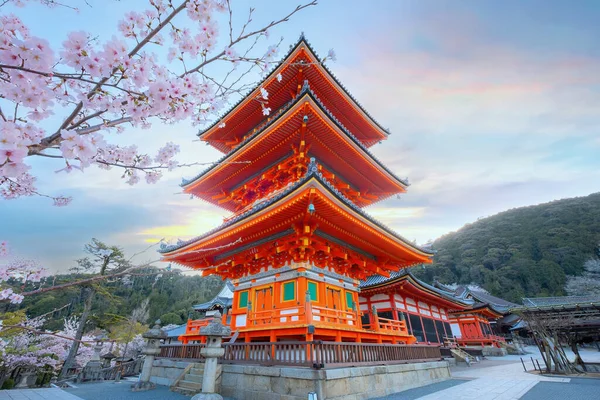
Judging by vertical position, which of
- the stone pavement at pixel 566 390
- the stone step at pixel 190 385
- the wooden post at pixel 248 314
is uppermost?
the wooden post at pixel 248 314

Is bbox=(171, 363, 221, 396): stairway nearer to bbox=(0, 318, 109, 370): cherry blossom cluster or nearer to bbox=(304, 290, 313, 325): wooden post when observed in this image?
bbox=(304, 290, 313, 325): wooden post

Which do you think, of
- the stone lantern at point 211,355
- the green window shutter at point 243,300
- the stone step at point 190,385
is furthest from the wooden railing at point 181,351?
the stone lantern at point 211,355

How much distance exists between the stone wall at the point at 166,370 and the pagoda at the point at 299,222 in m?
1.36

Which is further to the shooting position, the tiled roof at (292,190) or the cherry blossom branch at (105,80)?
the tiled roof at (292,190)

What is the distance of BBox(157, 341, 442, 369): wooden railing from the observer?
741cm

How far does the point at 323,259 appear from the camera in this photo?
11320 mm

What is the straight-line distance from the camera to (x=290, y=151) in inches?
510

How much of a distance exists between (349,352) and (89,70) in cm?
893

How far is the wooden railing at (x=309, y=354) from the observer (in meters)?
7.41

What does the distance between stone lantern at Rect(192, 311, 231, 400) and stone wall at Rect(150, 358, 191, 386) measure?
339cm

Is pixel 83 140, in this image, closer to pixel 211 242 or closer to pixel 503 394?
pixel 211 242

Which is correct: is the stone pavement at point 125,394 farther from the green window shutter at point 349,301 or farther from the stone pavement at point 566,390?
the stone pavement at point 566,390

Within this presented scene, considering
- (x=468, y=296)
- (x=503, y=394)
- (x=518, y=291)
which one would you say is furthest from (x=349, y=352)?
(x=518, y=291)

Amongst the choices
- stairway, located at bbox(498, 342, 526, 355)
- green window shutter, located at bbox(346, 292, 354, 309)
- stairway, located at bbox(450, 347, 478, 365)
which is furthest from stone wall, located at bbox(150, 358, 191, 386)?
stairway, located at bbox(498, 342, 526, 355)
